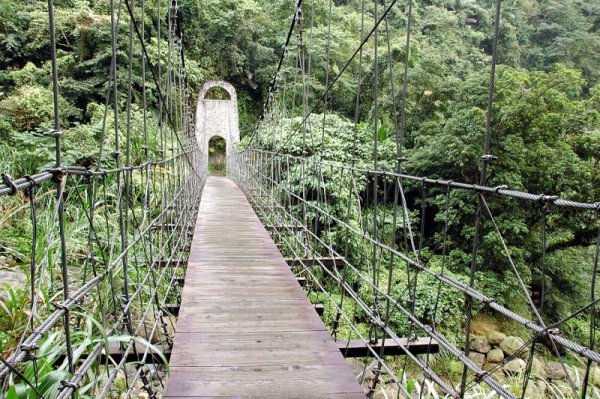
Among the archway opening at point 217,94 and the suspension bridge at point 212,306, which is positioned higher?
the archway opening at point 217,94

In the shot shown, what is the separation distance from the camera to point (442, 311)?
17.1 ft

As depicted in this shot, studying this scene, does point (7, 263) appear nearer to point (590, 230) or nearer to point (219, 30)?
point (590, 230)

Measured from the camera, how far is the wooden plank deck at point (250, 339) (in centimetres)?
136

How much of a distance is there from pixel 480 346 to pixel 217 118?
11293 millimetres

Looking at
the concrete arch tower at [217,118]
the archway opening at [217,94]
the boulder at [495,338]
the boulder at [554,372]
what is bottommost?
the boulder at [554,372]

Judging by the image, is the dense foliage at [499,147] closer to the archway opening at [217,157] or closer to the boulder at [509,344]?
the boulder at [509,344]

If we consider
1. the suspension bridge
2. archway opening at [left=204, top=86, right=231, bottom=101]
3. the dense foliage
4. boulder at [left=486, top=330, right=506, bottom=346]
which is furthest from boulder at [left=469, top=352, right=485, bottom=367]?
archway opening at [left=204, top=86, right=231, bottom=101]

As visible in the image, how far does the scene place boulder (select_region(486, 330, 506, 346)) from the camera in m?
5.45

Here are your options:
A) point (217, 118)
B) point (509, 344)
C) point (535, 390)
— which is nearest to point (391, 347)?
point (535, 390)

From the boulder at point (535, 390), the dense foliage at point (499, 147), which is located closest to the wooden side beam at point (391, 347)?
the dense foliage at point (499, 147)

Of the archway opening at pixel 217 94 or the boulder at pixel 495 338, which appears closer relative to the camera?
the boulder at pixel 495 338

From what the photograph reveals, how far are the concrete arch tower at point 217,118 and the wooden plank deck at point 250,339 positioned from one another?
11608 millimetres

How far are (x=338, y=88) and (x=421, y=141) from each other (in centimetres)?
385

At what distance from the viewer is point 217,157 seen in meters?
16.5
